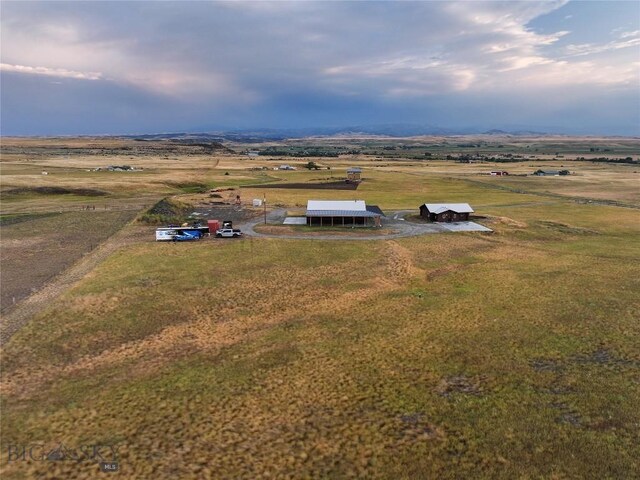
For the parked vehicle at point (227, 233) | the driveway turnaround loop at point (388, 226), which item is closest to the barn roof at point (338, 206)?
the driveway turnaround loop at point (388, 226)

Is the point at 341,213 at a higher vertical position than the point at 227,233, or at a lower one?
higher

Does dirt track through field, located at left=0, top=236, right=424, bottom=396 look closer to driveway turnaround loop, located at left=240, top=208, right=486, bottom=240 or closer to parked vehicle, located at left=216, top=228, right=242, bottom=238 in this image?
driveway turnaround loop, located at left=240, top=208, right=486, bottom=240

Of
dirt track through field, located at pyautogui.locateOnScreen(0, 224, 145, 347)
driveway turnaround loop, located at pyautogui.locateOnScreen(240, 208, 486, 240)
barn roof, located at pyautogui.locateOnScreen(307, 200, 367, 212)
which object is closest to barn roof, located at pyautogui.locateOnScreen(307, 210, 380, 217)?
Result: barn roof, located at pyautogui.locateOnScreen(307, 200, 367, 212)

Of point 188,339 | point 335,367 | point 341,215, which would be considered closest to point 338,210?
point 341,215

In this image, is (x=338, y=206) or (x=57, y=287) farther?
(x=338, y=206)

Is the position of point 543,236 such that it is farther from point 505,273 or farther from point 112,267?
point 112,267

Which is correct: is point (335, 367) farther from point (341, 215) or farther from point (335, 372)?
point (341, 215)
